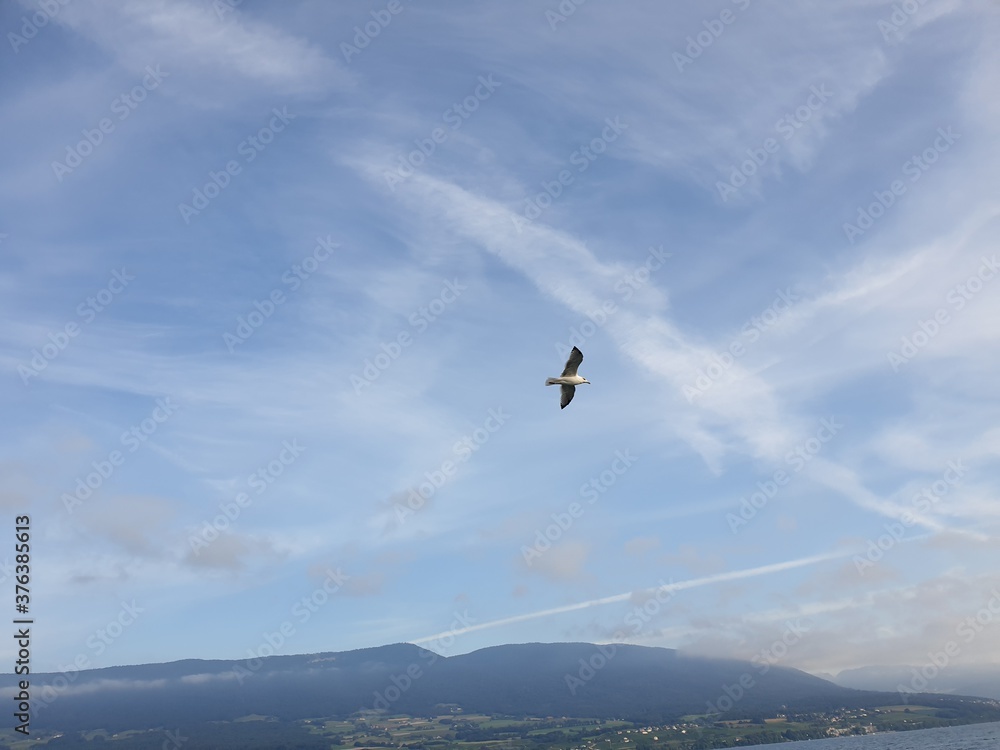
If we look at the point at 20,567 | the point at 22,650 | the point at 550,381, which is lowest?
the point at 22,650

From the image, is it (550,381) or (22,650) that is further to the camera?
(22,650)

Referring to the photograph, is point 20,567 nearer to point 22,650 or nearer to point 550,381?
point 22,650

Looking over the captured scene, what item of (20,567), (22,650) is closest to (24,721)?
(22,650)

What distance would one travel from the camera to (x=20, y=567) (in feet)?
154

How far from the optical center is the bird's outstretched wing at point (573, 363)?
139 feet

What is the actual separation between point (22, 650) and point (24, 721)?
4.97m

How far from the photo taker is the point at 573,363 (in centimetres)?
4278

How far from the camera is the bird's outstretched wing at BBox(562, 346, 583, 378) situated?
4247 cm

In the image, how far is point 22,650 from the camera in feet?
152

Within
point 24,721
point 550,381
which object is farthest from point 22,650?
point 550,381

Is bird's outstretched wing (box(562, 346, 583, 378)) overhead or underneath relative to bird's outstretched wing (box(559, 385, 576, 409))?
overhead

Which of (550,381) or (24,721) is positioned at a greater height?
(550,381)

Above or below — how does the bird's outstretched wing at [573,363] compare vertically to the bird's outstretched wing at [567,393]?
above

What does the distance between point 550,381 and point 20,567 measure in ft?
113
